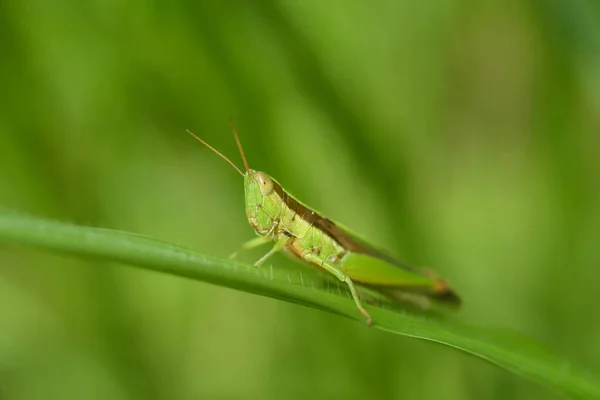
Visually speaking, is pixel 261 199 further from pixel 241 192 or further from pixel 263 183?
pixel 241 192

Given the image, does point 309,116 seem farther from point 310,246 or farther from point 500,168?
point 500,168

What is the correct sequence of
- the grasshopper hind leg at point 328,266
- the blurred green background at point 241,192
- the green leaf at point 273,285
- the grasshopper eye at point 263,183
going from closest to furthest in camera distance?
the green leaf at point 273,285, the grasshopper hind leg at point 328,266, the grasshopper eye at point 263,183, the blurred green background at point 241,192

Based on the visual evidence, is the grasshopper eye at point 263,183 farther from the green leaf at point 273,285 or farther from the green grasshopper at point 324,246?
the green leaf at point 273,285

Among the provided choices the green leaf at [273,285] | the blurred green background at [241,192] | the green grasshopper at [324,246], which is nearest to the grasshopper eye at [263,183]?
the green grasshopper at [324,246]

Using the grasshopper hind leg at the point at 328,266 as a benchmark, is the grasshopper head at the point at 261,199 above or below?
above

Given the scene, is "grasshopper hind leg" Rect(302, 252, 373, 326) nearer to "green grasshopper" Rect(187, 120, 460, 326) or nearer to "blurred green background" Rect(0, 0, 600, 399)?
"green grasshopper" Rect(187, 120, 460, 326)

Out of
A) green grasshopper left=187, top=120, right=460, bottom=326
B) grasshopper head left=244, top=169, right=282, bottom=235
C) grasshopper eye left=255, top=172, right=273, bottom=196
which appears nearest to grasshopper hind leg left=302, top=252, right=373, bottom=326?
green grasshopper left=187, top=120, right=460, bottom=326

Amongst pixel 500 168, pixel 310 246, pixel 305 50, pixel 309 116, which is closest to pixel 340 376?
pixel 310 246
